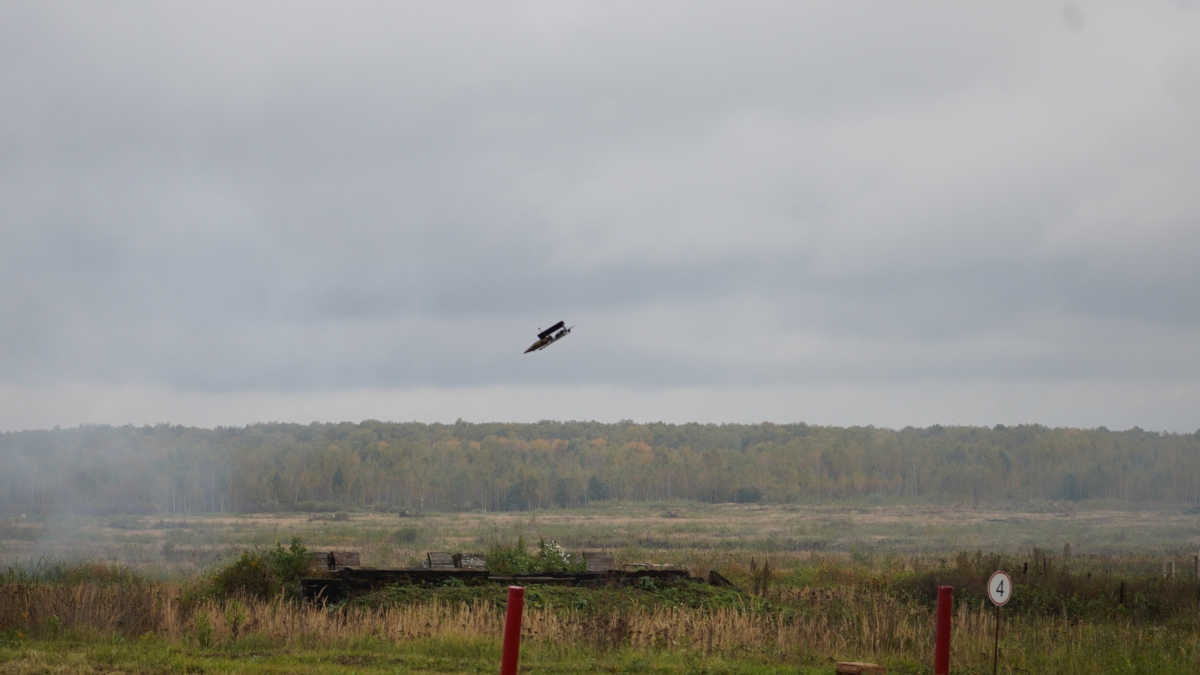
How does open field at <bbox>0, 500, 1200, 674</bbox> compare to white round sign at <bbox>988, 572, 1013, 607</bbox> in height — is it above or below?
below

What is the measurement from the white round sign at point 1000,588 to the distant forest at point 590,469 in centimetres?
6453

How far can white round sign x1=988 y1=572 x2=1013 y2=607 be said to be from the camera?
12.1m

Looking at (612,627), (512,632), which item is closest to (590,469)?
(612,627)

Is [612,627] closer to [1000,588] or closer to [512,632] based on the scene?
[1000,588]

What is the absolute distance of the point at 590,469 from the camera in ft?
541

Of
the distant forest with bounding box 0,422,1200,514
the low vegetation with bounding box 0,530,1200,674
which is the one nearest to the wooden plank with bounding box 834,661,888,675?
the low vegetation with bounding box 0,530,1200,674

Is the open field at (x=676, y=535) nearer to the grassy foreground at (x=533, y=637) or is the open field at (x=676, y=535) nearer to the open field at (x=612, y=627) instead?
the open field at (x=612, y=627)

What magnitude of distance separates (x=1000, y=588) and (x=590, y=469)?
153898 mm

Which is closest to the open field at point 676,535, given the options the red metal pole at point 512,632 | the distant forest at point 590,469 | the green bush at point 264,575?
the distant forest at point 590,469

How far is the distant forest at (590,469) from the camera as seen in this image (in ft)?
339

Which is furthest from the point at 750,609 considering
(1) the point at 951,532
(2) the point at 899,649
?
(1) the point at 951,532

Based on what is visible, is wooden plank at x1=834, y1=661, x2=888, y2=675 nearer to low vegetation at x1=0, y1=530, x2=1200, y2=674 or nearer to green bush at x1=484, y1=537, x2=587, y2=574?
low vegetation at x1=0, y1=530, x2=1200, y2=674

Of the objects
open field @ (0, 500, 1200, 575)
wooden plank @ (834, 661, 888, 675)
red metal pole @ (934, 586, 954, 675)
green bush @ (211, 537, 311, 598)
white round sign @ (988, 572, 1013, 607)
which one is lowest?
open field @ (0, 500, 1200, 575)

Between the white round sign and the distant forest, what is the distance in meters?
64.5
